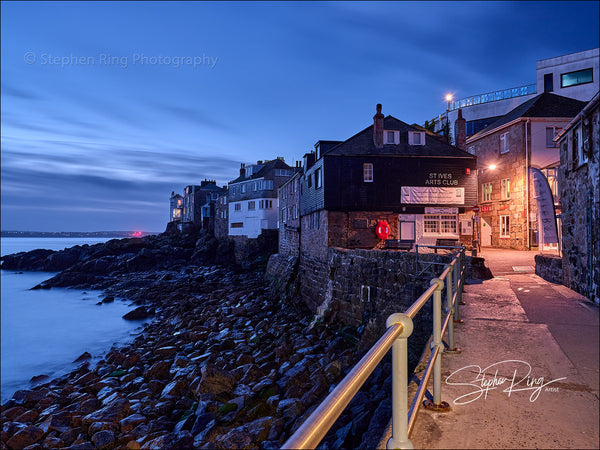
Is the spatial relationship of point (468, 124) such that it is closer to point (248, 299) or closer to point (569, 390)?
point (248, 299)

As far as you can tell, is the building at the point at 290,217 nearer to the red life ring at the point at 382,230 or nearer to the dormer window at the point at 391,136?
the red life ring at the point at 382,230

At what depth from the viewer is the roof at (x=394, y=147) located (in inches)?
993

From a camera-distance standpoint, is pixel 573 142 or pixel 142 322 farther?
pixel 142 322

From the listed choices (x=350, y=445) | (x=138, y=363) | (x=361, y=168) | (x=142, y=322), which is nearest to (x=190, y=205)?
(x=142, y=322)

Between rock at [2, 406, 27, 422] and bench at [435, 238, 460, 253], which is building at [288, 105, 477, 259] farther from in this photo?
rock at [2, 406, 27, 422]

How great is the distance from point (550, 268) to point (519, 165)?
54.6 ft

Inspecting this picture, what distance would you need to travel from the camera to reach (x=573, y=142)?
36.6 feet

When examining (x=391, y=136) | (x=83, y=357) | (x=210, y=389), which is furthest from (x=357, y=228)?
(x=83, y=357)

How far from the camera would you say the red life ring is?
81.0 feet

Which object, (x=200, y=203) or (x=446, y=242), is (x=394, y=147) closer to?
(x=446, y=242)

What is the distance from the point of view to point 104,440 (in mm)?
9648

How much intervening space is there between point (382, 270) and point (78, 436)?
37.2 feet

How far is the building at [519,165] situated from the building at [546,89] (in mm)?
5431

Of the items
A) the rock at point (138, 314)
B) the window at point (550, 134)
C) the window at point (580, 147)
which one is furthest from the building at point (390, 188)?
the window at point (580, 147)
